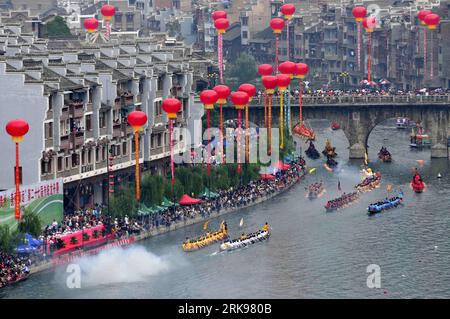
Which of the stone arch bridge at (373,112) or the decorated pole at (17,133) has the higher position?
the decorated pole at (17,133)

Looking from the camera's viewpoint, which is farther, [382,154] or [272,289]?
[382,154]

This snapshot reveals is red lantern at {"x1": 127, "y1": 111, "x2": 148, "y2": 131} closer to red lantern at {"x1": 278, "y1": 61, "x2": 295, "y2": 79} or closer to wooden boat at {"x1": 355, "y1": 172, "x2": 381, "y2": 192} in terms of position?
wooden boat at {"x1": 355, "y1": 172, "x2": 381, "y2": 192}

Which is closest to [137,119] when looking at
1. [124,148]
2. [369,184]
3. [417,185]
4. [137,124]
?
[137,124]

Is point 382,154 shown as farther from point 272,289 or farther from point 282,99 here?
point 272,289

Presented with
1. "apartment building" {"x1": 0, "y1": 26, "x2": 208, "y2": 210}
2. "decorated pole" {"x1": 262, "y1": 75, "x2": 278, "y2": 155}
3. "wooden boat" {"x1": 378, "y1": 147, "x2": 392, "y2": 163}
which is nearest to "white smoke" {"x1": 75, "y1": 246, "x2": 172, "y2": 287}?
"apartment building" {"x1": 0, "y1": 26, "x2": 208, "y2": 210}

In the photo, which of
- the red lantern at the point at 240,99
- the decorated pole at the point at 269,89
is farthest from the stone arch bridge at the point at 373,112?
the red lantern at the point at 240,99

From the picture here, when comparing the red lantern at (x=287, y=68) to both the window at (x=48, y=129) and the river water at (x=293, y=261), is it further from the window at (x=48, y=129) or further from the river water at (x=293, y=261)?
the window at (x=48, y=129)
